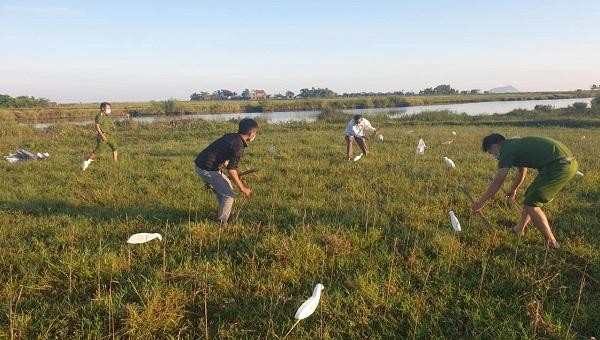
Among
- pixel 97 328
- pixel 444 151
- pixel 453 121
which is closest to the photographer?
pixel 97 328

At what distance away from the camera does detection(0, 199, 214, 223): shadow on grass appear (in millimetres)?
5492

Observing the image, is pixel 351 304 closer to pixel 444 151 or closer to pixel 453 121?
pixel 444 151

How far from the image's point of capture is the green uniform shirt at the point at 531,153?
425cm

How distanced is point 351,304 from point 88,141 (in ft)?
52.4

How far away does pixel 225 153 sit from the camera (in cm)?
494

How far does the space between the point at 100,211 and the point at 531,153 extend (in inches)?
219

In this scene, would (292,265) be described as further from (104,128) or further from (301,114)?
(301,114)

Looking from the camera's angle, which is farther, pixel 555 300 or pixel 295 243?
pixel 295 243

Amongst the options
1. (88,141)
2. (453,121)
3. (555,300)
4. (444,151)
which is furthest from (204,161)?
(453,121)

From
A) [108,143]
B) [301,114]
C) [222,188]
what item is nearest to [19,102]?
[301,114]

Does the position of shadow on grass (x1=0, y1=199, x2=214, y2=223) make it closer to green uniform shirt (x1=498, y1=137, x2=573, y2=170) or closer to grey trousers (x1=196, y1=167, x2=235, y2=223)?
grey trousers (x1=196, y1=167, x2=235, y2=223)

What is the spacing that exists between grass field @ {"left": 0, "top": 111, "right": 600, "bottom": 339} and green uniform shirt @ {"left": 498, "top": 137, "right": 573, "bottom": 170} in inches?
34.5

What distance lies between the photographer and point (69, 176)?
8406mm

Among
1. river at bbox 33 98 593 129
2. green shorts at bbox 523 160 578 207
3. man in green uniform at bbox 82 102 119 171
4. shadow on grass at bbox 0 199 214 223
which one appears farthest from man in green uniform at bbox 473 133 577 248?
river at bbox 33 98 593 129
